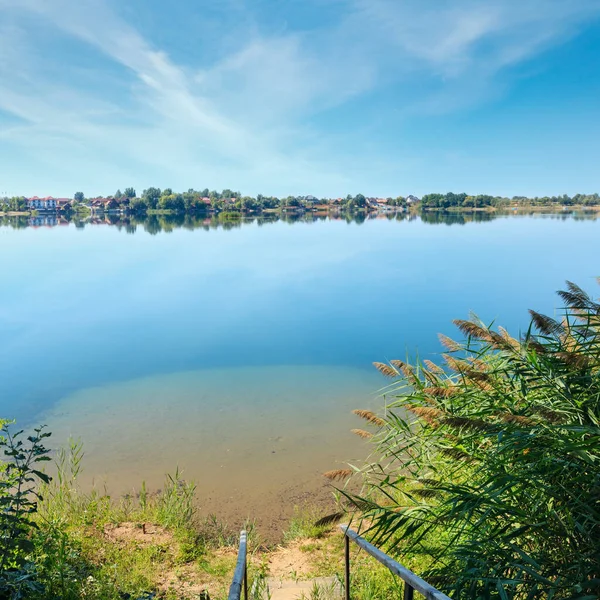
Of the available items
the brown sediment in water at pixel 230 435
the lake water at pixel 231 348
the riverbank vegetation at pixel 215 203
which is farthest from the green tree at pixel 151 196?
the brown sediment in water at pixel 230 435

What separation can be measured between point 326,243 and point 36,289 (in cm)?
3489

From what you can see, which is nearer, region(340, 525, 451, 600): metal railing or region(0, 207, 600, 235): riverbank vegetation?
region(340, 525, 451, 600): metal railing

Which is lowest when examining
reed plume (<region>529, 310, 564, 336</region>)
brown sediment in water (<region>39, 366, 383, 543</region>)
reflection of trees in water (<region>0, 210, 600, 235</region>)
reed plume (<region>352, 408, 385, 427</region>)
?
brown sediment in water (<region>39, 366, 383, 543</region>)

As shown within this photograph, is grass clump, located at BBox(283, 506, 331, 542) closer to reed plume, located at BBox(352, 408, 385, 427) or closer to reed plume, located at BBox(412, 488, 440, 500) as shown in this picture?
reed plume, located at BBox(352, 408, 385, 427)

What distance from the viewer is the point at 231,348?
605 inches

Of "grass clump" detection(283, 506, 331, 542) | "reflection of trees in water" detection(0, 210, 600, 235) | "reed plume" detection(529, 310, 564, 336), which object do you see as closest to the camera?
"reed plume" detection(529, 310, 564, 336)

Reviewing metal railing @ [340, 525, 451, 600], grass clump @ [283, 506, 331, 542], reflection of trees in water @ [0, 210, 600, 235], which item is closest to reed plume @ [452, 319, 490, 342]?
metal railing @ [340, 525, 451, 600]

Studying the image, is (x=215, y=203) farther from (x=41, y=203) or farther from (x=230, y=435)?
(x=230, y=435)

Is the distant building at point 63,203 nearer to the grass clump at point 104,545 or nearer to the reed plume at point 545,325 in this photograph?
the grass clump at point 104,545

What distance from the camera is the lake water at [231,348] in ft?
26.3

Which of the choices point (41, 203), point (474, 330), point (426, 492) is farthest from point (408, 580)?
point (41, 203)

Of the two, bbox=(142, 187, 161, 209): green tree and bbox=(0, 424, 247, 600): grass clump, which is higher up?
bbox=(142, 187, 161, 209): green tree

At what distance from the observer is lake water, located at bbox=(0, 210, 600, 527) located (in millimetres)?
8008

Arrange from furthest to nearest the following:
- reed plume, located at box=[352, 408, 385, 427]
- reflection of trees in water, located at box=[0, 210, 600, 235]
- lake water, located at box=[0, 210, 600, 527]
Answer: reflection of trees in water, located at box=[0, 210, 600, 235]
lake water, located at box=[0, 210, 600, 527]
reed plume, located at box=[352, 408, 385, 427]
